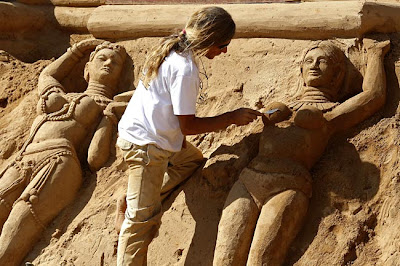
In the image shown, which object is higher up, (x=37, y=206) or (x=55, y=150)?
(x=55, y=150)

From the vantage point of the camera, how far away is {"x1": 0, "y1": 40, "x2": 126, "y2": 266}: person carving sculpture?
237 inches

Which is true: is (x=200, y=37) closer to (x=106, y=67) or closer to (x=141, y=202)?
(x=141, y=202)

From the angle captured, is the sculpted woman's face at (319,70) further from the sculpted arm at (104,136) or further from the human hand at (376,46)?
the sculpted arm at (104,136)

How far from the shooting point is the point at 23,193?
6.09m

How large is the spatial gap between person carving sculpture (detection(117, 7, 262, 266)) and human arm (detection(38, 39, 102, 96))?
75.6 inches

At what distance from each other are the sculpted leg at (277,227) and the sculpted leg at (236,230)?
6 cm

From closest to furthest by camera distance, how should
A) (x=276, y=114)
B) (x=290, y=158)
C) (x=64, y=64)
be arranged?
1. (x=290, y=158)
2. (x=276, y=114)
3. (x=64, y=64)

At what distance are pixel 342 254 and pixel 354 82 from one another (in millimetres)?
1429

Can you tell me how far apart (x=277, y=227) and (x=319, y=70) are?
130 cm

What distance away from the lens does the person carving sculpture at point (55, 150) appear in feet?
19.8

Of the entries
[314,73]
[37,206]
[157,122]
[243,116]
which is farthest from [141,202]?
[314,73]

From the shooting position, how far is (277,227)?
5133 millimetres

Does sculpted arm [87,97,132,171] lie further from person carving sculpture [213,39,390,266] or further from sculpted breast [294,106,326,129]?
sculpted breast [294,106,326,129]

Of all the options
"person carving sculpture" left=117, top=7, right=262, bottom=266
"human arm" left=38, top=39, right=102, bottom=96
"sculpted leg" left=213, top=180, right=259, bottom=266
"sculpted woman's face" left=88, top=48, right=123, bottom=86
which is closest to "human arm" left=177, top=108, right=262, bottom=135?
"person carving sculpture" left=117, top=7, right=262, bottom=266
